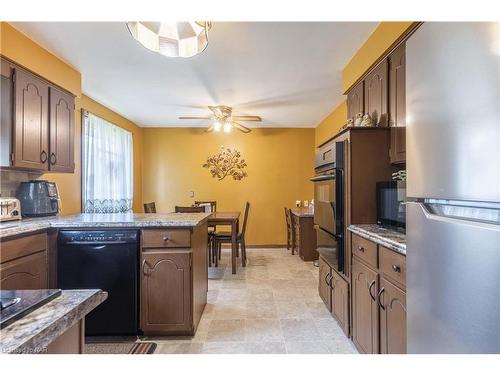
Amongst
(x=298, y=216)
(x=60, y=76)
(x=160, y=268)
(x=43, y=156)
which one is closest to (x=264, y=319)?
(x=160, y=268)

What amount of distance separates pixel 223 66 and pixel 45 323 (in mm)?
2808

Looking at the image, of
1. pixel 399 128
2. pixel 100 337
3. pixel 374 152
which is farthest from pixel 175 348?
pixel 399 128

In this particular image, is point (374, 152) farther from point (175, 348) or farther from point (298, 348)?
point (175, 348)

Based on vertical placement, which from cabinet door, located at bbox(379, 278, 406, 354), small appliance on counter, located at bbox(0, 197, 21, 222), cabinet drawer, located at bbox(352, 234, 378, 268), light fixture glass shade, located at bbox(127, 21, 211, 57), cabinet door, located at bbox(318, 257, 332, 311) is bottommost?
cabinet door, located at bbox(318, 257, 332, 311)

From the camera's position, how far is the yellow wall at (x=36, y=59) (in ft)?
6.92

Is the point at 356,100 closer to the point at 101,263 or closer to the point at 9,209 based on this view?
the point at 101,263

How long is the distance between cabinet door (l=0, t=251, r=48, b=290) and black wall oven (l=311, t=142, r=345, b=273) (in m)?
2.26

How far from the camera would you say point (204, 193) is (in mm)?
5742

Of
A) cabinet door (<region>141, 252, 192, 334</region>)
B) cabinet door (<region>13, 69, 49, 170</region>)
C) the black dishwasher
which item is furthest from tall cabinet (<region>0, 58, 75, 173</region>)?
cabinet door (<region>141, 252, 192, 334</region>)

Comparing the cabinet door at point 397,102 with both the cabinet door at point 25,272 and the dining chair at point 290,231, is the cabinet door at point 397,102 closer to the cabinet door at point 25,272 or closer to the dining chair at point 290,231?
the cabinet door at point 25,272

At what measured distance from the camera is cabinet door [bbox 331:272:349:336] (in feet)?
6.95

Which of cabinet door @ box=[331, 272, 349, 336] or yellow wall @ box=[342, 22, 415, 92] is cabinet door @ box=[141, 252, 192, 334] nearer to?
cabinet door @ box=[331, 272, 349, 336]

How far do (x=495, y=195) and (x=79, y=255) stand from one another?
2468 millimetres

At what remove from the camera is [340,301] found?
7.43 feet
